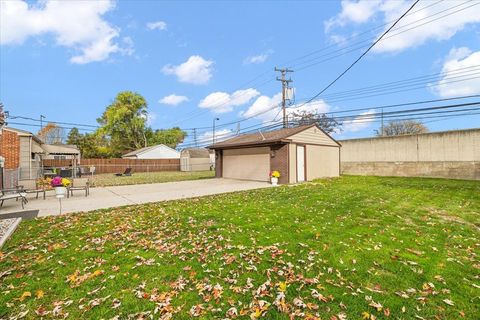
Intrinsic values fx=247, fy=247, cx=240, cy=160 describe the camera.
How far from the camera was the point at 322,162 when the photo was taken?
1686cm

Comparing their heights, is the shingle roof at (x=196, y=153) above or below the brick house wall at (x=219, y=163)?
above

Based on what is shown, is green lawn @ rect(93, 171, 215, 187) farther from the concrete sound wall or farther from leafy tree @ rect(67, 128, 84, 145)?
leafy tree @ rect(67, 128, 84, 145)

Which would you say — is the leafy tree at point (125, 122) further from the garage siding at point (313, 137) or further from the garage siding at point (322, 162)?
the garage siding at point (322, 162)

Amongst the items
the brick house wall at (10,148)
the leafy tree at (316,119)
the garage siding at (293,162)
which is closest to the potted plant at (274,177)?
the garage siding at (293,162)

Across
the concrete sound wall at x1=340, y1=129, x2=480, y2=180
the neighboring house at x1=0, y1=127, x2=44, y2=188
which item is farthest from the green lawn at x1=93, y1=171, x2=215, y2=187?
the concrete sound wall at x1=340, y1=129, x2=480, y2=180

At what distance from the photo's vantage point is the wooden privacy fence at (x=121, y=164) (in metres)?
29.1

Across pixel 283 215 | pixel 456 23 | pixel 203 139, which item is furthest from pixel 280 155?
pixel 203 139

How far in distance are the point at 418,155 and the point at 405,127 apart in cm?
1980

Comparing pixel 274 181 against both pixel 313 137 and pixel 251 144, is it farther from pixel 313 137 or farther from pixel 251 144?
pixel 313 137

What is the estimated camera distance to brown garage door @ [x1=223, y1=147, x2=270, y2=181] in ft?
50.9

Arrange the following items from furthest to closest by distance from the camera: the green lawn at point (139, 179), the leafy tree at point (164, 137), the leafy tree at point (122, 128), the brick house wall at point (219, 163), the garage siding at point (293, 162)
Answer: the leafy tree at point (164, 137), the leafy tree at point (122, 128), the brick house wall at point (219, 163), the green lawn at point (139, 179), the garage siding at point (293, 162)

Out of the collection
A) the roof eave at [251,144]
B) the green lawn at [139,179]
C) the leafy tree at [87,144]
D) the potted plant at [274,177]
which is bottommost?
the green lawn at [139,179]

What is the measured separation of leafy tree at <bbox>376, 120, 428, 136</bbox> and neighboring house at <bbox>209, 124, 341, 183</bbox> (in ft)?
61.9

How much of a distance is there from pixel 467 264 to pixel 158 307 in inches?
164
